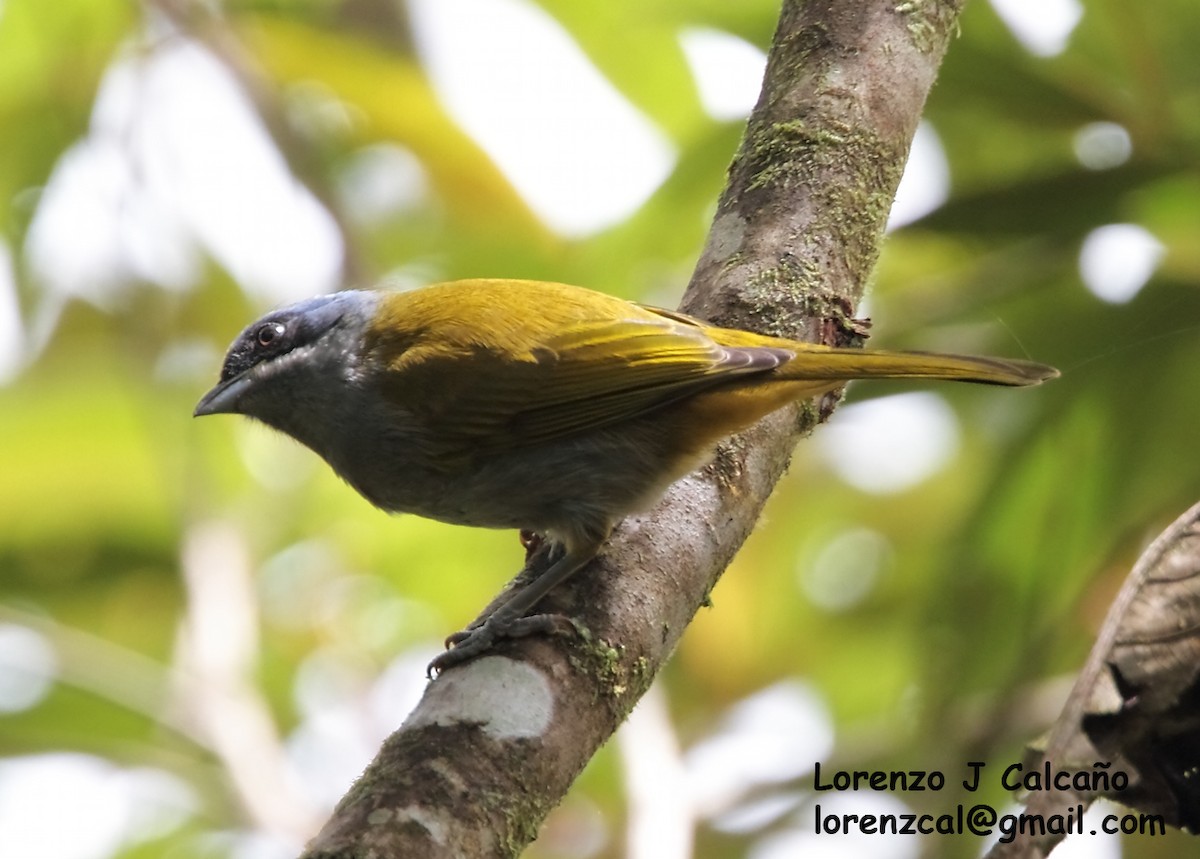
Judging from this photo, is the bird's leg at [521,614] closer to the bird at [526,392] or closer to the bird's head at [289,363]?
the bird at [526,392]

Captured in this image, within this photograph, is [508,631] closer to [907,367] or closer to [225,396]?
[907,367]

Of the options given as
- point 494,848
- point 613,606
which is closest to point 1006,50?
point 613,606

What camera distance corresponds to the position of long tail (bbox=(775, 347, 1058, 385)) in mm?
2730

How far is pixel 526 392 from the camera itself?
3.21m

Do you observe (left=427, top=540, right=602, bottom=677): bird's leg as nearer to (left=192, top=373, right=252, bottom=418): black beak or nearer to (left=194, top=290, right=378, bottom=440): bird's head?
(left=194, top=290, right=378, bottom=440): bird's head

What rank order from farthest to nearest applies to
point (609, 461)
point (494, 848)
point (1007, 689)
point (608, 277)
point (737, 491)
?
point (608, 277), point (1007, 689), point (609, 461), point (737, 491), point (494, 848)

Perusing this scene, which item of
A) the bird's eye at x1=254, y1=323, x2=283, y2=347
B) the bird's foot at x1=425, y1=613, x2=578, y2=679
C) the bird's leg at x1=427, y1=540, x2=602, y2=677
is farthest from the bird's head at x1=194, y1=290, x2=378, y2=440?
the bird's foot at x1=425, y1=613, x2=578, y2=679

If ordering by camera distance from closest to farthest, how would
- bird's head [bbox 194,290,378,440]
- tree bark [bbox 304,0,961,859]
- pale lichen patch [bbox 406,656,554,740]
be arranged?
tree bark [bbox 304,0,961,859] → pale lichen patch [bbox 406,656,554,740] → bird's head [bbox 194,290,378,440]

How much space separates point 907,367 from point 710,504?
51 centimetres

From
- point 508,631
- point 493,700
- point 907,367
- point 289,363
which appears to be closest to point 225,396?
point 289,363

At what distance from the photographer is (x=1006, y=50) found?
12.7 feet

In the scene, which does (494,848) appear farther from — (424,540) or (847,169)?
(424,540)

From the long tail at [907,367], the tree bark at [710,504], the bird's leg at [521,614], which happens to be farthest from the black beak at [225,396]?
the long tail at [907,367]

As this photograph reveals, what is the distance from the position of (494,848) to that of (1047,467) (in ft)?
7.68
